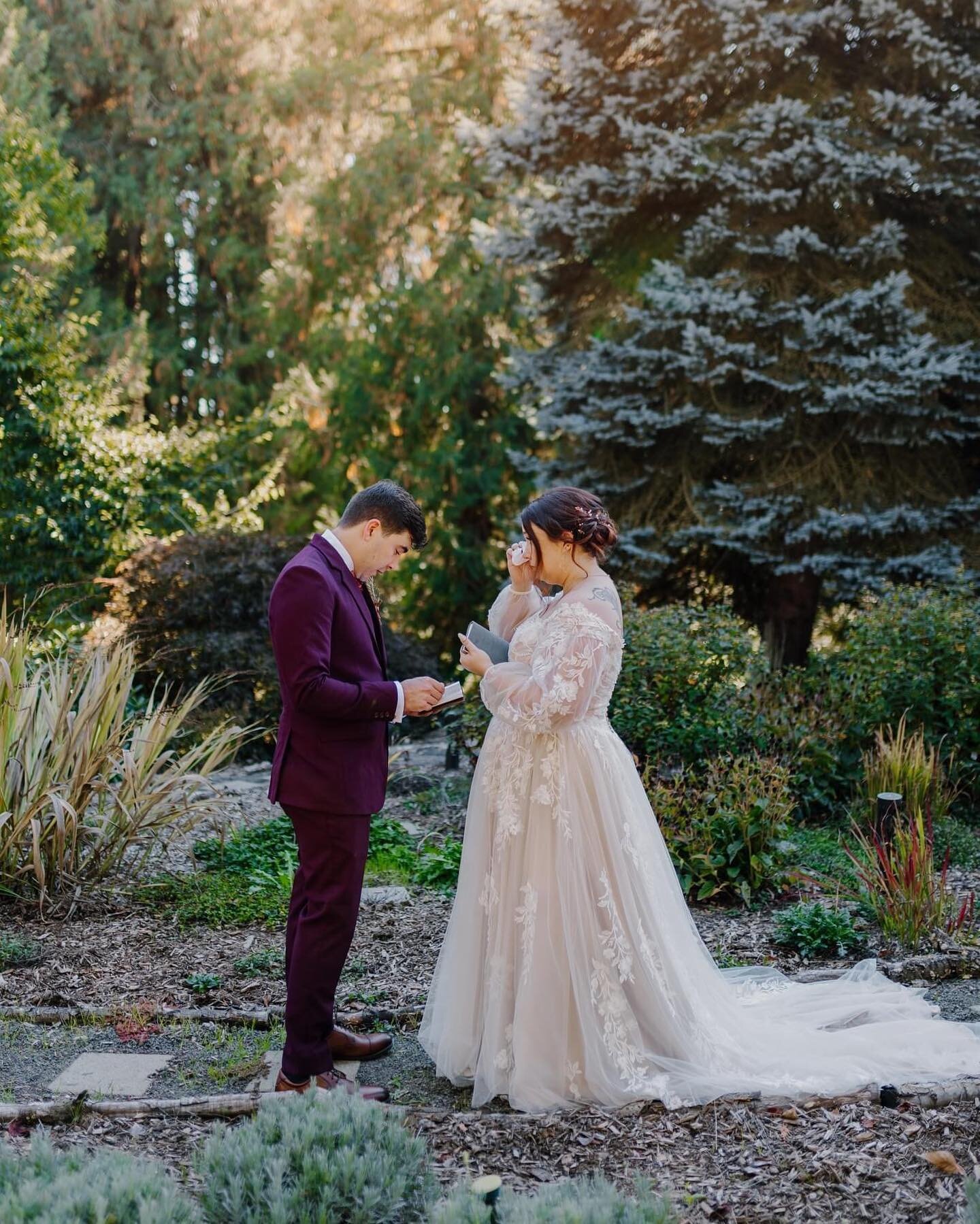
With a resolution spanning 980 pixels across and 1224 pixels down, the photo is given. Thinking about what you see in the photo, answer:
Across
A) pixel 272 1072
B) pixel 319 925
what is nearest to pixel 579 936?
pixel 319 925

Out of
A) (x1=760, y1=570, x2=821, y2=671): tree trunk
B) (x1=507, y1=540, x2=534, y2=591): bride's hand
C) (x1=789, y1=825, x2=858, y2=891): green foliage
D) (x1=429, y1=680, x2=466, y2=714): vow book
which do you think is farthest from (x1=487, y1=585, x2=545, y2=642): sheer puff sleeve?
(x1=760, y1=570, x2=821, y2=671): tree trunk

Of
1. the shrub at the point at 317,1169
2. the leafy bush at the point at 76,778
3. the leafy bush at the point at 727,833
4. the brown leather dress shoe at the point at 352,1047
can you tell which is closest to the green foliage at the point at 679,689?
the leafy bush at the point at 727,833

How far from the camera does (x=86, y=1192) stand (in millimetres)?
2248

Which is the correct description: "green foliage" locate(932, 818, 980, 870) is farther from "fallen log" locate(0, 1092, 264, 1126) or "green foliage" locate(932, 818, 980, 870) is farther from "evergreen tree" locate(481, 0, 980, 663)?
"fallen log" locate(0, 1092, 264, 1126)

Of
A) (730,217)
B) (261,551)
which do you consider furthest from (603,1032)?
(730,217)

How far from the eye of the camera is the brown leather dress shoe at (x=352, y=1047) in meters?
3.79

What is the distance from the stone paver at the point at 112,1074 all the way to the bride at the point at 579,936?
86 centimetres

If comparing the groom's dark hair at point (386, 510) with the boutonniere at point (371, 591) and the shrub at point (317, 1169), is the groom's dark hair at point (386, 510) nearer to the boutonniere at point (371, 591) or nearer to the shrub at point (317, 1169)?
the boutonniere at point (371, 591)

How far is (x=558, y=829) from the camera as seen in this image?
3.52 meters

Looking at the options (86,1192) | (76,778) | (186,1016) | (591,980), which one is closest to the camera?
(86,1192)

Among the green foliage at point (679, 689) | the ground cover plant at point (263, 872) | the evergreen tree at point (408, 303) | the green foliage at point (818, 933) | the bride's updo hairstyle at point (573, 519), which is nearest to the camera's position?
the bride's updo hairstyle at point (573, 519)

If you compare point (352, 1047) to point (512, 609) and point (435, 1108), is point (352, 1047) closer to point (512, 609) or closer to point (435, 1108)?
point (435, 1108)

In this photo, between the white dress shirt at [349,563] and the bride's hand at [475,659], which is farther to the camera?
the bride's hand at [475,659]

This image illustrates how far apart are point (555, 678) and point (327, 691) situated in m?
0.69
